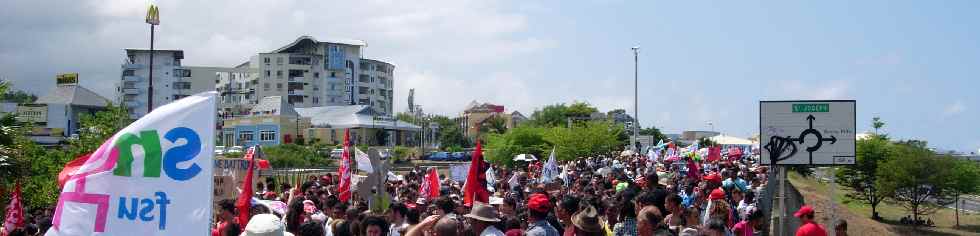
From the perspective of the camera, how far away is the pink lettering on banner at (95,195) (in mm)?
5562

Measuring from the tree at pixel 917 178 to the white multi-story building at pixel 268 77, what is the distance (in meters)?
91.4

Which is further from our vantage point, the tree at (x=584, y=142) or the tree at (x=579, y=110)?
the tree at (x=579, y=110)

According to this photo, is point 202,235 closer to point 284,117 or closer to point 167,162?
point 167,162

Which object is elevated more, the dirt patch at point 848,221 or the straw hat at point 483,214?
the straw hat at point 483,214

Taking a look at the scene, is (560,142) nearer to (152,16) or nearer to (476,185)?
(152,16)

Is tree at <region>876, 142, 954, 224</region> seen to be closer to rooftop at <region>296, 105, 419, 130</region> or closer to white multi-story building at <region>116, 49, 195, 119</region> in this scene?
rooftop at <region>296, 105, 419, 130</region>

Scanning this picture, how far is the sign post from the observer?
10.7 m

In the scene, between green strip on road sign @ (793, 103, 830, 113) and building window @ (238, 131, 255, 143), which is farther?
building window @ (238, 131, 255, 143)

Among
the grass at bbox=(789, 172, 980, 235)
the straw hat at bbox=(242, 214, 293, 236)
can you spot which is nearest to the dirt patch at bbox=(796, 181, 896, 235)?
the grass at bbox=(789, 172, 980, 235)

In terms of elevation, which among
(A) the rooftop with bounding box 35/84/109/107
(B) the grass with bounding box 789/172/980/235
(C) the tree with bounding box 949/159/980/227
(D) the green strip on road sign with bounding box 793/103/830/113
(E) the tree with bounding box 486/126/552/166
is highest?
(A) the rooftop with bounding box 35/84/109/107

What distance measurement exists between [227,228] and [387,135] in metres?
105

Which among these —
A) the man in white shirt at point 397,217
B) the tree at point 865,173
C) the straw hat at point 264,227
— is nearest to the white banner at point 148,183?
the straw hat at point 264,227

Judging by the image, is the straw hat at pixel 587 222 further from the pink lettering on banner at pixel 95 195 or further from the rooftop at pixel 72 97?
the rooftop at pixel 72 97

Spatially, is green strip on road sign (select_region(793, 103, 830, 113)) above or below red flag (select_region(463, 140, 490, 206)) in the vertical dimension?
above
